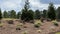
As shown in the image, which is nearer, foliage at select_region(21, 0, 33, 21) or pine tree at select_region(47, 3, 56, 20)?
foliage at select_region(21, 0, 33, 21)

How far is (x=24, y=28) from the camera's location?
108ft

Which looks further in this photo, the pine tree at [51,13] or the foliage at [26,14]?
the pine tree at [51,13]

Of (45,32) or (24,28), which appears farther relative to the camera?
(24,28)

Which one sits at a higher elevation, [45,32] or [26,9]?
[26,9]

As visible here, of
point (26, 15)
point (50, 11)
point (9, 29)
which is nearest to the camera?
point (9, 29)

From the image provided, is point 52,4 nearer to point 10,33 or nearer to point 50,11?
point 50,11

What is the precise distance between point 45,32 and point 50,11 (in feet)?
84.7

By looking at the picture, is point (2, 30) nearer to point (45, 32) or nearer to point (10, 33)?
point (10, 33)

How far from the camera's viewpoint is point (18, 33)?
1156 inches

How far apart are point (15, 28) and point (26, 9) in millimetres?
17098

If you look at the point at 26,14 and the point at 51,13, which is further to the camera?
the point at 51,13

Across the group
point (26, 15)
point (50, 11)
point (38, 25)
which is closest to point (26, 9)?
point (26, 15)

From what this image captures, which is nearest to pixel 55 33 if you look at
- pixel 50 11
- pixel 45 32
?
pixel 45 32

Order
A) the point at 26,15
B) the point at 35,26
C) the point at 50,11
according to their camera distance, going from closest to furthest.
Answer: the point at 35,26 < the point at 26,15 < the point at 50,11
